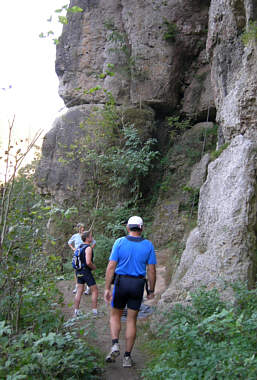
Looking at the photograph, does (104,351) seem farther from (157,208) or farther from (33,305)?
(157,208)

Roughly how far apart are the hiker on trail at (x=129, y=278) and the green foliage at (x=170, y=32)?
1112 cm

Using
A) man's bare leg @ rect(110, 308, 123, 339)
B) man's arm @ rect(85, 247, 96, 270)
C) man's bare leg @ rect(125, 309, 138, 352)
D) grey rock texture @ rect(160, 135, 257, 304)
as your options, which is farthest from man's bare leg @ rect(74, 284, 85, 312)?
man's bare leg @ rect(125, 309, 138, 352)

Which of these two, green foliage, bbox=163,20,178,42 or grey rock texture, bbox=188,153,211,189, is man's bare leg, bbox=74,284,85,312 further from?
green foliage, bbox=163,20,178,42

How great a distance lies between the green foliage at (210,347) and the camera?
3.15m

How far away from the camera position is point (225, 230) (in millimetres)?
6379

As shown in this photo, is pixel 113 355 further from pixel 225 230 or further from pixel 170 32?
pixel 170 32

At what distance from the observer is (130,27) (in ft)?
49.1

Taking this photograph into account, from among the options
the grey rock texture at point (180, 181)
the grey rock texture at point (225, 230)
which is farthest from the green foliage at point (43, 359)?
the grey rock texture at point (180, 181)

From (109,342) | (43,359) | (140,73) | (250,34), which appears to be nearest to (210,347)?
(43,359)

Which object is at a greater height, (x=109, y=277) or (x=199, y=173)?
(x=199, y=173)

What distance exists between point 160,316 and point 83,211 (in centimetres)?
767

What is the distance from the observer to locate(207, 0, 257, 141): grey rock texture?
286 inches

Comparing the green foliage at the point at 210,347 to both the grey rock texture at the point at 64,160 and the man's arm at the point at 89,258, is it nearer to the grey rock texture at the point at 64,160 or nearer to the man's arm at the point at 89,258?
the man's arm at the point at 89,258

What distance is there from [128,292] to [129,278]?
18 centimetres
